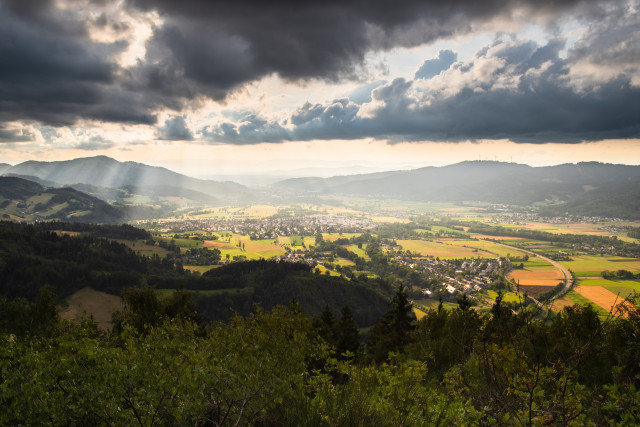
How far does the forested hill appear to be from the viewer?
88.8 meters

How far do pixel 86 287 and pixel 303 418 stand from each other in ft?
374

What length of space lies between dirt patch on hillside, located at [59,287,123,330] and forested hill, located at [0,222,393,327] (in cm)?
305

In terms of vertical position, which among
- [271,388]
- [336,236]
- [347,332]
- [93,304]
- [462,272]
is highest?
[271,388]

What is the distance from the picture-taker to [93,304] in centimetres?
8300

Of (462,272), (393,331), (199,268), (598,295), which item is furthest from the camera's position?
(199,268)

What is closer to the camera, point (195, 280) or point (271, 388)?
point (271, 388)

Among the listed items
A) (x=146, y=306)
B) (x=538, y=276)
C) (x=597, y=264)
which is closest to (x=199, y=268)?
(x=146, y=306)

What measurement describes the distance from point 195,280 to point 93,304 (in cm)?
2686

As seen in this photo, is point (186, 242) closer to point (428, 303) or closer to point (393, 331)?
point (428, 303)

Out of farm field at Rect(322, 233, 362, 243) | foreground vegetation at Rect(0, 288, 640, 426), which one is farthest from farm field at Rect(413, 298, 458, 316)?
farm field at Rect(322, 233, 362, 243)

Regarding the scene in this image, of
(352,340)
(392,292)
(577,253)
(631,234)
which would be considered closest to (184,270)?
(392,292)

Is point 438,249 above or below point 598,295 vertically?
below

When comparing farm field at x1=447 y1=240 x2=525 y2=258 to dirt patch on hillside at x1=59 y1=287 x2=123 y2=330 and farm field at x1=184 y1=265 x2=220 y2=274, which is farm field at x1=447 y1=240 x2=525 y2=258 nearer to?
farm field at x1=184 y1=265 x2=220 y2=274

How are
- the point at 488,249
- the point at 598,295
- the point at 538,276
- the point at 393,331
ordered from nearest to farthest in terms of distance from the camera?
the point at 393,331 < the point at 598,295 < the point at 538,276 < the point at 488,249
